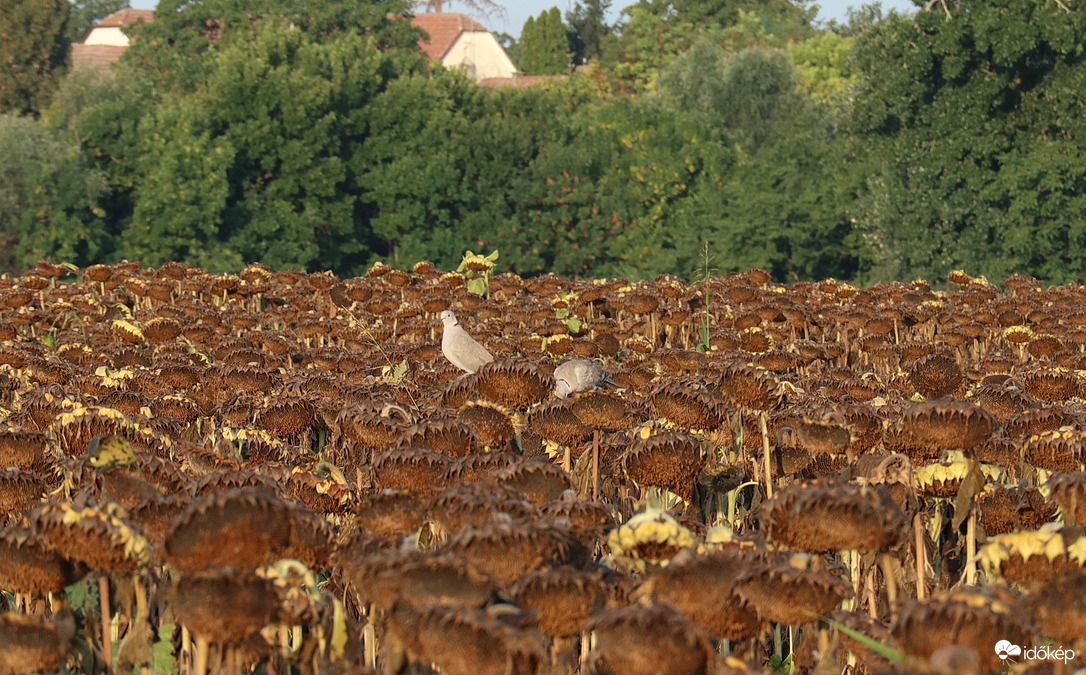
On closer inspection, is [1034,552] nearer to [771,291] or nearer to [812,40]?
[771,291]

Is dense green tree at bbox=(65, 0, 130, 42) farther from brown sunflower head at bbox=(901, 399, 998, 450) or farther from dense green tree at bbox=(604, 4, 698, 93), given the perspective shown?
brown sunflower head at bbox=(901, 399, 998, 450)

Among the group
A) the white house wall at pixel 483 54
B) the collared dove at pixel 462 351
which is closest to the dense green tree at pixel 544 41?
the white house wall at pixel 483 54

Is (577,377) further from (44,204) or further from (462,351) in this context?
(44,204)

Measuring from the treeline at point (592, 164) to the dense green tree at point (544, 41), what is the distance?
127ft

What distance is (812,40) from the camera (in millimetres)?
68125

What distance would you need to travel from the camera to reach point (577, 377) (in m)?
5.51

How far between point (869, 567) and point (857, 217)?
33630 millimetres

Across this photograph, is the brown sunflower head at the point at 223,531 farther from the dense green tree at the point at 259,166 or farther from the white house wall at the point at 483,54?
the white house wall at the point at 483,54

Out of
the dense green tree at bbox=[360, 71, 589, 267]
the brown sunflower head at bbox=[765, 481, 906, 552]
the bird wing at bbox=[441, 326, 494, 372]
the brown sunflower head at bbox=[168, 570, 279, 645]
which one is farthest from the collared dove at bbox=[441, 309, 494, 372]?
the dense green tree at bbox=[360, 71, 589, 267]

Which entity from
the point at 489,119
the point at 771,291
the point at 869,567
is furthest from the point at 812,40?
the point at 869,567

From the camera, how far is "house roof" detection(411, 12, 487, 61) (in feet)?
293

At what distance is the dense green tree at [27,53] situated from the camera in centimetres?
5534

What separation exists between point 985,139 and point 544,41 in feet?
196

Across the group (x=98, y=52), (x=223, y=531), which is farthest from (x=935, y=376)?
(x=98, y=52)
